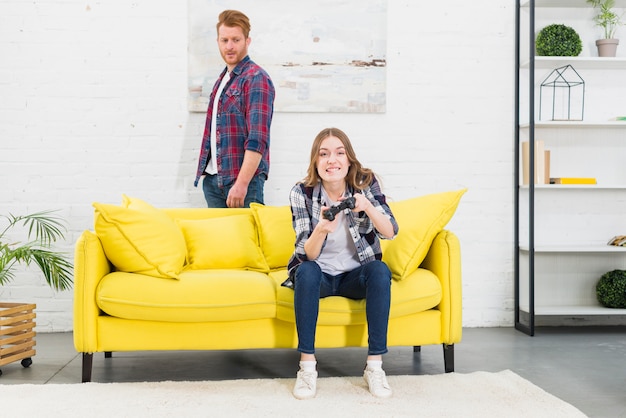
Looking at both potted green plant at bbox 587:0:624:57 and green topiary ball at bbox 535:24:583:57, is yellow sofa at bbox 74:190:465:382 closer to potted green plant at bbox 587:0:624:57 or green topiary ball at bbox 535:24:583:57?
green topiary ball at bbox 535:24:583:57

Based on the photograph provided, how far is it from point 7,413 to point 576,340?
2849mm

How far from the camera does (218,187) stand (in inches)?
145

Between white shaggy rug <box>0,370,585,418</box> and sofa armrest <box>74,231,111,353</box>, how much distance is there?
0.18m

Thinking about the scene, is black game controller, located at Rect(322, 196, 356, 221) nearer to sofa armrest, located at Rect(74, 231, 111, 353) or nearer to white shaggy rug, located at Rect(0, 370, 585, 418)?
white shaggy rug, located at Rect(0, 370, 585, 418)

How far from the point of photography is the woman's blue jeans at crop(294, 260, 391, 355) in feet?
8.46

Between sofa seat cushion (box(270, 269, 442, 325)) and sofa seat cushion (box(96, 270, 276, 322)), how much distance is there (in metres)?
0.06

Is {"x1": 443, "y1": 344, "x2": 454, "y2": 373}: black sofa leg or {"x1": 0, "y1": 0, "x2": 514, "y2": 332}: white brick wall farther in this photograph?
{"x1": 0, "y1": 0, "x2": 514, "y2": 332}: white brick wall

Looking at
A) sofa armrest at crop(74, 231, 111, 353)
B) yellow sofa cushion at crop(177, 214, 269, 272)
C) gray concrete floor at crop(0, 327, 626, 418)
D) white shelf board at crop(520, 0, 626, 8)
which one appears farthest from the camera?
white shelf board at crop(520, 0, 626, 8)

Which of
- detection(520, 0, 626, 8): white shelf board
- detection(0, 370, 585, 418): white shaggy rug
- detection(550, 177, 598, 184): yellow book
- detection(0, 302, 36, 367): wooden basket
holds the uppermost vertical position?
detection(520, 0, 626, 8): white shelf board

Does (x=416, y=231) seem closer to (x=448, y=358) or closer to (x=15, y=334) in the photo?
(x=448, y=358)

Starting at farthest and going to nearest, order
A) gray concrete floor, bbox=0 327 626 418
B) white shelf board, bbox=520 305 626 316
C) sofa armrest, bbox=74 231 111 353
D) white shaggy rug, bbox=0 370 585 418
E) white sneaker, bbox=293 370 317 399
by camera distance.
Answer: white shelf board, bbox=520 305 626 316, gray concrete floor, bbox=0 327 626 418, sofa armrest, bbox=74 231 111 353, white sneaker, bbox=293 370 317 399, white shaggy rug, bbox=0 370 585 418

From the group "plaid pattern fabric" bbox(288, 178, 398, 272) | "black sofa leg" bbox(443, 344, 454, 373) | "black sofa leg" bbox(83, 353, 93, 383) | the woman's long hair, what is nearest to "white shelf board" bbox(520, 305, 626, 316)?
"black sofa leg" bbox(443, 344, 454, 373)

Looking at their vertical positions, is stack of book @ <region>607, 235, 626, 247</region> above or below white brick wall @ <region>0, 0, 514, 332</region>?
below

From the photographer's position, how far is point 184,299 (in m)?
2.71
